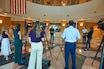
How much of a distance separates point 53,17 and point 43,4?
2.16 m

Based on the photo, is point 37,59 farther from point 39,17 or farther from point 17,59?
point 39,17

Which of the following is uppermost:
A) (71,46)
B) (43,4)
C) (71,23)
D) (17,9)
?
(43,4)

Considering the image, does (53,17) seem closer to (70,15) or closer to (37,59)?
(70,15)

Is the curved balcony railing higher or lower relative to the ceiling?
higher

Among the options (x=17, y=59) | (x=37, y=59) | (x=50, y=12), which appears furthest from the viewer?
(x=50, y=12)

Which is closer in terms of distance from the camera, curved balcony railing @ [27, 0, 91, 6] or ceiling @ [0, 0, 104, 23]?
ceiling @ [0, 0, 104, 23]

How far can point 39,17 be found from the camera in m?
21.2

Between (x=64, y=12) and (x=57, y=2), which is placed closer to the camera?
(x=64, y=12)

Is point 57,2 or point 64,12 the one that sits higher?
point 57,2

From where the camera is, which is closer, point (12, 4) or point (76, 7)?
point (12, 4)

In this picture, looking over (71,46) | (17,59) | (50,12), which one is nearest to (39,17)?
(50,12)

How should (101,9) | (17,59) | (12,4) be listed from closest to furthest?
(17,59) → (12,4) → (101,9)

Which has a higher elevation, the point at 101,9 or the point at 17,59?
the point at 101,9

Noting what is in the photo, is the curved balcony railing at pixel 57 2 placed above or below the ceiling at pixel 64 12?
above
